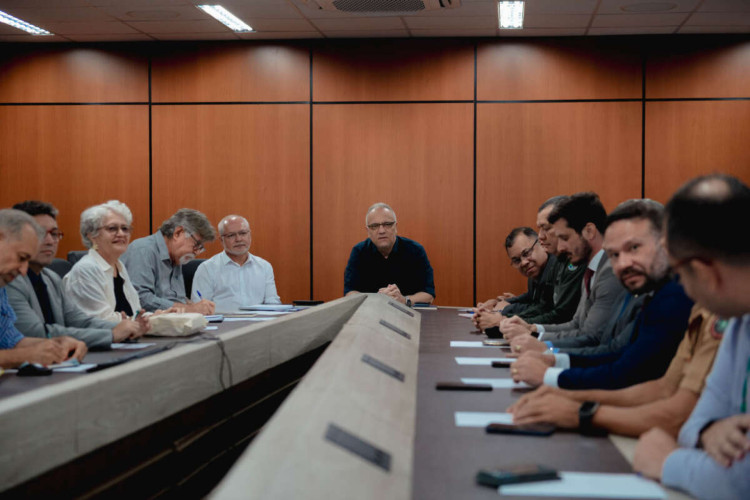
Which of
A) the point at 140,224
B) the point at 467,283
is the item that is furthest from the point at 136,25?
the point at 467,283

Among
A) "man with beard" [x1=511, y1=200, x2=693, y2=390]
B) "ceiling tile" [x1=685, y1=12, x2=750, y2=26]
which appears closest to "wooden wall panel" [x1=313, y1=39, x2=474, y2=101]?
"ceiling tile" [x1=685, y1=12, x2=750, y2=26]

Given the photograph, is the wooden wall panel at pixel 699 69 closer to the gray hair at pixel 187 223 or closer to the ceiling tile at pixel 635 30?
the ceiling tile at pixel 635 30

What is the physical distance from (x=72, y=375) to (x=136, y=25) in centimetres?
461

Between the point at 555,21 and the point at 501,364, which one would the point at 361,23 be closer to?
the point at 555,21

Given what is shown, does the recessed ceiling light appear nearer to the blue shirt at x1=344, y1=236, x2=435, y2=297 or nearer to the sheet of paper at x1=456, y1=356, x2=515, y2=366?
the blue shirt at x1=344, y1=236, x2=435, y2=297

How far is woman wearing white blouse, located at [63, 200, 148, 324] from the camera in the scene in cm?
338

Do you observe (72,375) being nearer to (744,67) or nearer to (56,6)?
(56,6)

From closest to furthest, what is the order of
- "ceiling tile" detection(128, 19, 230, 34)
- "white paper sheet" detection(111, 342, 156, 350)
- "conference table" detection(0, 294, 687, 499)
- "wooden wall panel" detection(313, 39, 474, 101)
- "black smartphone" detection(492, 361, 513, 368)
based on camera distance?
"conference table" detection(0, 294, 687, 499), "black smartphone" detection(492, 361, 513, 368), "white paper sheet" detection(111, 342, 156, 350), "ceiling tile" detection(128, 19, 230, 34), "wooden wall panel" detection(313, 39, 474, 101)

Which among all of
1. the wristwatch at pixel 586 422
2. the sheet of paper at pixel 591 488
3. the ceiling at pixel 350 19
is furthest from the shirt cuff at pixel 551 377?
the ceiling at pixel 350 19

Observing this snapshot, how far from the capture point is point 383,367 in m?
1.92

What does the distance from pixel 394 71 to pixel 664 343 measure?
16.3ft

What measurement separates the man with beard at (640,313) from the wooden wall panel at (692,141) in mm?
4475

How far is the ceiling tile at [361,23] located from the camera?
5.69 meters

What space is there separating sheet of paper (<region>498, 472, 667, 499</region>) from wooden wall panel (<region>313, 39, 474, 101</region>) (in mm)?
5386
